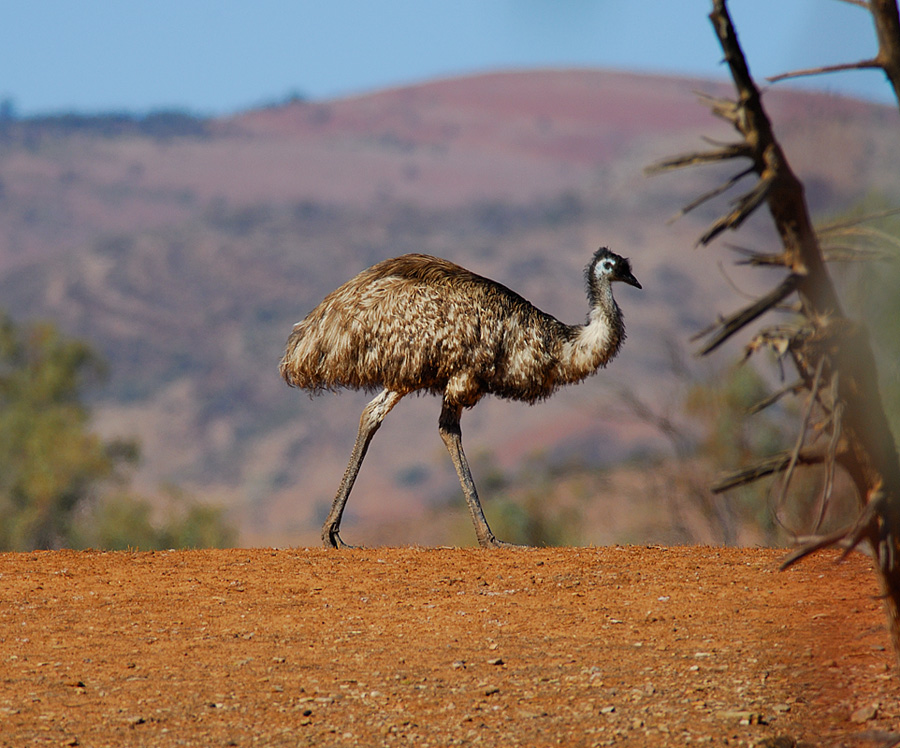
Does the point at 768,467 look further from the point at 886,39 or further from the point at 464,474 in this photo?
the point at 464,474

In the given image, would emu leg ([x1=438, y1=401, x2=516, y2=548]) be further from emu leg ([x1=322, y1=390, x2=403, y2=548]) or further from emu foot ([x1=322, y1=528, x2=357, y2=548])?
emu foot ([x1=322, y1=528, x2=357, y2=548])

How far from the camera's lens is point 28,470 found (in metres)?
27.3

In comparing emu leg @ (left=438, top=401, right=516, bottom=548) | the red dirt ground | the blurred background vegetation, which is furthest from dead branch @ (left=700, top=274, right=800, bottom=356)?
the blurred background vegetation

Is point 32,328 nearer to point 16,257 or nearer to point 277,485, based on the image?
point 277,485

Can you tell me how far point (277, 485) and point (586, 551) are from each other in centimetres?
5087

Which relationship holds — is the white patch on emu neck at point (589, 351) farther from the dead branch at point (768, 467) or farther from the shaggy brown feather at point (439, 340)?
the dead branch at point (768, 467)

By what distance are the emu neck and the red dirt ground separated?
153 centimetres

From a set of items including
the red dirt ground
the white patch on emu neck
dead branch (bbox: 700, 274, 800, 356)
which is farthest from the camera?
the white patch on emu neck

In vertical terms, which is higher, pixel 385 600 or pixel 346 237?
pixel 385 600

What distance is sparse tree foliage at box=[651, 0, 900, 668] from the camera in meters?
3.73

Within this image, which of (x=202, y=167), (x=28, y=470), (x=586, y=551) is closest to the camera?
(x=586, y=551)

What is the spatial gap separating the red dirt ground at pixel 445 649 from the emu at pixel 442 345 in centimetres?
118

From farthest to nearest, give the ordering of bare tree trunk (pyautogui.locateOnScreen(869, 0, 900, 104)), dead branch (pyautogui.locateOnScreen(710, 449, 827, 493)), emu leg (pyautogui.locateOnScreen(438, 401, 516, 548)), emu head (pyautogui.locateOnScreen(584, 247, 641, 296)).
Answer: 1. emu head (pyautogui.locateOnScreen(584, 247, 641, 296))
2. emu leg (pyautogui.locateOnScreen(438, 401, 516, 548))
3. bare tree trunk (pyautogui.locateOnScreen(869, 0, 900, 104))
4. dead branch (pyautogui.locateOnScreen(710, 449, 827, 493))

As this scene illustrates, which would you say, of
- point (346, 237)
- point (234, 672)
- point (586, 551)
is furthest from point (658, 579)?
point (346, 237)
